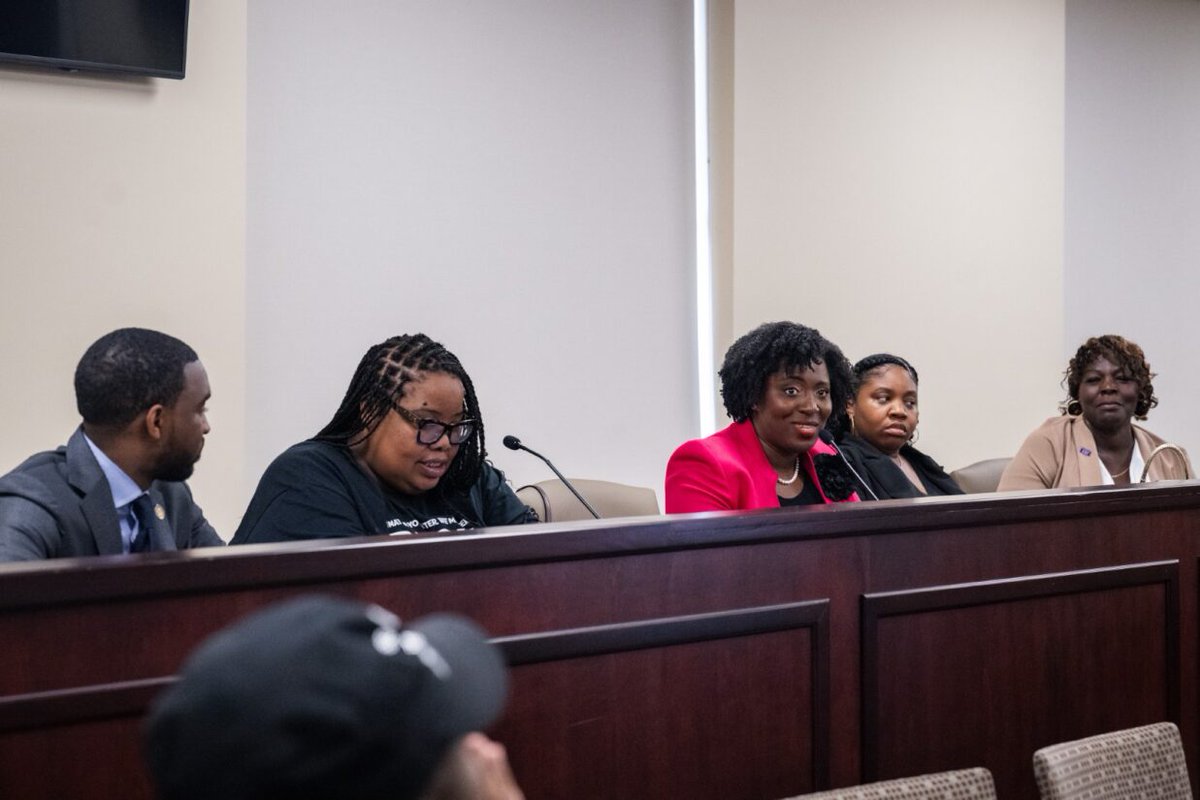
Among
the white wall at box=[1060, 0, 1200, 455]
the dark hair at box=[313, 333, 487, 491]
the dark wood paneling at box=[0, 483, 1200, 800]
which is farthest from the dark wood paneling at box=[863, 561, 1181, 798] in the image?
the white wall at box=[1060, 0, 1200, 455]

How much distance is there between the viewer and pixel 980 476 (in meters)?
5.08

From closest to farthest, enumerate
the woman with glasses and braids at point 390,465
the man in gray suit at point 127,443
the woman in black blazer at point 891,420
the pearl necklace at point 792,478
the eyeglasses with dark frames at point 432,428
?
the man in gray suit at point 127,443
the woman with glasses and braids at point 390,465
the eyeglasses with dark frames at point 432,428
the pearl necklace at point 792,478
the woman in black blazer at point 891,420

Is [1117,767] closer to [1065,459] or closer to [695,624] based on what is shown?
[695,624]

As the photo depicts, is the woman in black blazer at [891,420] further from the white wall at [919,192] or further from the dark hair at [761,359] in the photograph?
the white wall at [919,192]

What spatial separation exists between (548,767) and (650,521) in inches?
15.3

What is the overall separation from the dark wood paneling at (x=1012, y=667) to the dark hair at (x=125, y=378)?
146cm

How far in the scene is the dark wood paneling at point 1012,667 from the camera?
206 centimetres

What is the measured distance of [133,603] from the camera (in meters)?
1.47

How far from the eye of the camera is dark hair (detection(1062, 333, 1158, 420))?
4.34m

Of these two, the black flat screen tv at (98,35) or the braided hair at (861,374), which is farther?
the braided hair at (861,374)

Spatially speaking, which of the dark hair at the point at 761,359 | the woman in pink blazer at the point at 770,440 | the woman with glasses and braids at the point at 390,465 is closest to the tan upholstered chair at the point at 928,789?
the woman with glasses and braids at the point at 390,465

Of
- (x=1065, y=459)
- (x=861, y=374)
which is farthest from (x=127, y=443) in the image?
(x=1065, y=459)

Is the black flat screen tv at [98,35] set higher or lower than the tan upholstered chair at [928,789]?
higher

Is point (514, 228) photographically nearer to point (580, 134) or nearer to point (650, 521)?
point (580, 134)
